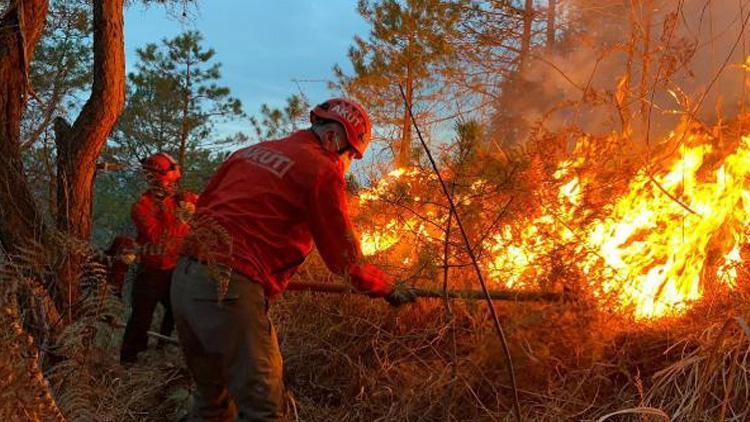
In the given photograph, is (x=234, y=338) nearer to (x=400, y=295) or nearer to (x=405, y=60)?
(x=400, y=295)

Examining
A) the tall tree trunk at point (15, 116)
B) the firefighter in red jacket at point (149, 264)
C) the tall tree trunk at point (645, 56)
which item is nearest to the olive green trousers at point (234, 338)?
the tall tree trunk at point (15, 116)

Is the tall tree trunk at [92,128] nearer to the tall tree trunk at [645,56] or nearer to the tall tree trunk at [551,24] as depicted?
the tall tree trunk at [645,56]

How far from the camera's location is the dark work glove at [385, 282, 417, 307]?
3.96 metres

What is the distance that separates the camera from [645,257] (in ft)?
15.8

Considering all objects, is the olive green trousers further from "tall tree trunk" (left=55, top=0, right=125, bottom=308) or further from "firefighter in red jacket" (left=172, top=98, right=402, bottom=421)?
"tall tree trunk" (left=55, top=0, right=125, bottom=308)

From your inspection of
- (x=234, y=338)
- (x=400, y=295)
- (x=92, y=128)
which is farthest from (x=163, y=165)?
(x=234, y=338)

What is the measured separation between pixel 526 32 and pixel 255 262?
1251 cm

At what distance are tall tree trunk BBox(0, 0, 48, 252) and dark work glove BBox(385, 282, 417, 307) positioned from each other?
9.15 ft

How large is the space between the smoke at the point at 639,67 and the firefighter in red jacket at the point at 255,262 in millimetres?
2721

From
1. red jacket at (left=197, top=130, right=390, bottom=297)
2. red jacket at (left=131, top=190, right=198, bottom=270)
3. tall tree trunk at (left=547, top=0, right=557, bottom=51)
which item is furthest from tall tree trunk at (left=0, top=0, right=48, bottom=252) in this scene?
tall tree trunk at (left=547, top=0, right=557, bottom=51)

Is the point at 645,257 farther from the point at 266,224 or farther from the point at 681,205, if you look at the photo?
the point at 266,224

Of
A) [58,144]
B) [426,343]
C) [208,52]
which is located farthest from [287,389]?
[208,52]

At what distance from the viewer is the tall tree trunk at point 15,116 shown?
5.08 metres

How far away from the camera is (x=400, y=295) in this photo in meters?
3.98
